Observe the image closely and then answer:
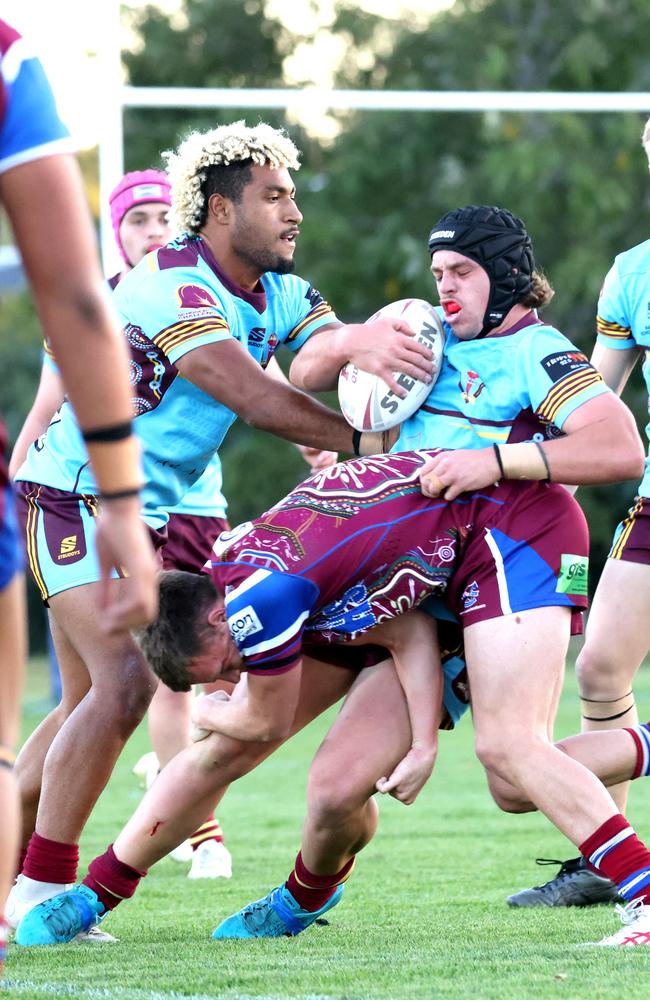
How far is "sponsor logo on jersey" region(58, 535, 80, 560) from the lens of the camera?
4.47 meters

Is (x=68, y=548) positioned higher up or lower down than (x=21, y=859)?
higher up

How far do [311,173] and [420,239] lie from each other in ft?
8.83

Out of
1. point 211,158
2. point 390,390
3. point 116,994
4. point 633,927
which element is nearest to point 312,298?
point 211,158

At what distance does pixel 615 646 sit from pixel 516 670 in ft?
3.37

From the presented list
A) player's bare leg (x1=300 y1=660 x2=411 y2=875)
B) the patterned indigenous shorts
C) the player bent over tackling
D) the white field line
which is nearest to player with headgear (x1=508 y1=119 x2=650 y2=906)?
the player bent over tackling

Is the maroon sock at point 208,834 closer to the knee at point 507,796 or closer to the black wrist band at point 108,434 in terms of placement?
the knee at point 507,796

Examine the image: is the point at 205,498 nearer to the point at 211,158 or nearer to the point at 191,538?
the point at 191,538

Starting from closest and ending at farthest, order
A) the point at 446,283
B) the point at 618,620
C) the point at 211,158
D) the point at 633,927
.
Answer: the point at 633,927, the point at 446,283, the point at 211,158, the point at 618,620

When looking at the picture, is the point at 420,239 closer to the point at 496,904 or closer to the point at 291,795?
the point at 291,795

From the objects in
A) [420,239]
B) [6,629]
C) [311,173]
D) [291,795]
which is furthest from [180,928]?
[311,173]

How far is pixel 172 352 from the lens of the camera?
14.4 ft

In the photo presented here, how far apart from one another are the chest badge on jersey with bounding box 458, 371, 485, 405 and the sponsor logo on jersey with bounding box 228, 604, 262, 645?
2.87 feet

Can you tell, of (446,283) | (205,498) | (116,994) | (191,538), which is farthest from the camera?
(205,498)

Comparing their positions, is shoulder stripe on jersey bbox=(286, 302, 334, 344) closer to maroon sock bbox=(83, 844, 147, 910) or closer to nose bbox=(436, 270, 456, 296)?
nose bbox=(436, 270, 456, 296)
